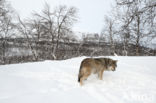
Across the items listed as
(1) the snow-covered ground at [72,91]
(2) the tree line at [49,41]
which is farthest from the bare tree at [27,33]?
(1) the snow-covered ground at [72,91]

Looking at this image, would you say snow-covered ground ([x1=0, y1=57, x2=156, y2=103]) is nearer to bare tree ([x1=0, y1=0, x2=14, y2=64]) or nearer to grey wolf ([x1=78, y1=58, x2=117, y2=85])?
grey wolf ([x1=78, y1=58, x2=117, y2=85])

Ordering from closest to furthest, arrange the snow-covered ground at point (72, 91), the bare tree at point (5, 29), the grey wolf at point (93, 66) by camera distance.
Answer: the snow-covered ground at point (72, 91)
the grey wolf at point (93, 66)
the bare tree at point (5, 29)

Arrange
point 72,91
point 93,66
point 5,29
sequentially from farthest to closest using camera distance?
1. point 5,29
2. point 93,66
3. point 72,91

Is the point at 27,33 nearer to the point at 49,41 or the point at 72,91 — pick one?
the point at 49,41

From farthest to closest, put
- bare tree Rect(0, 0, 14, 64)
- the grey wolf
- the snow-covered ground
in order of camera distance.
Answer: bare tree Rect(0, 0, 14, 64), the grey wolf, the snow-covered ground

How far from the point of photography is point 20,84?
2334 mm

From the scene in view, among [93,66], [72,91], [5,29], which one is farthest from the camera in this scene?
[5,29]

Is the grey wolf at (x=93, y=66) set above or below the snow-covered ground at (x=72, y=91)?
above

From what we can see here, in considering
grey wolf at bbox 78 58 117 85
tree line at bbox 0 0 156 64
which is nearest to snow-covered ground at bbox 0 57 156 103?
grey wolf at bbox 78 58 117 85

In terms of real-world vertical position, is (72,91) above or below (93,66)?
below

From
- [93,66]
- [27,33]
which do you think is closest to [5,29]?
[27,33]

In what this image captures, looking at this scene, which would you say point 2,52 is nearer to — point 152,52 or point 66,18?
point 66,18

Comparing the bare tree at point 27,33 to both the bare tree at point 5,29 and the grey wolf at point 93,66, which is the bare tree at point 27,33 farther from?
the grey wolf at point 93,66

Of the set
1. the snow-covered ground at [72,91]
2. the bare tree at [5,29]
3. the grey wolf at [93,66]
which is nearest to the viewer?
the snow-covered ground at [72,91]
